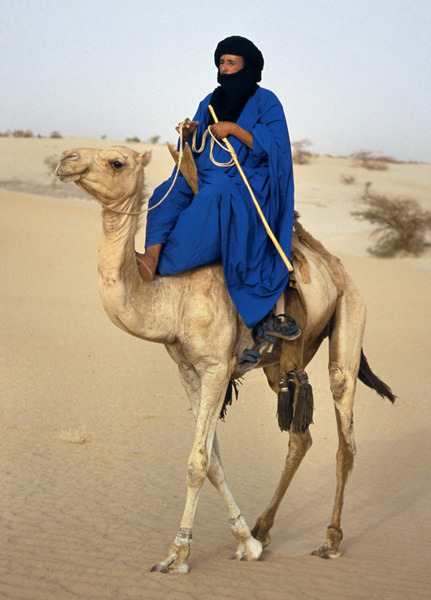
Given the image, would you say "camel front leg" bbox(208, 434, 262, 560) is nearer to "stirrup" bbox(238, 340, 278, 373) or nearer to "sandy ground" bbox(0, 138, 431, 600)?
"sandy ground" bbox(0, 138, 431, 600)

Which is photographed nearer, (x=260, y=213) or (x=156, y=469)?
(x=260, y=213)

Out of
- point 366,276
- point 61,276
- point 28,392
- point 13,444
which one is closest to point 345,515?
point 13,444

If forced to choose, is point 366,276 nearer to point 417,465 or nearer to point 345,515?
point 417,465

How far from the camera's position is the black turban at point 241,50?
5082 mm

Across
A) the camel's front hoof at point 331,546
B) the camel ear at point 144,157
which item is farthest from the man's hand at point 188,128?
the camel's front hoof at point 331,546

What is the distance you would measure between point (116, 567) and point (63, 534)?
3.04 feet

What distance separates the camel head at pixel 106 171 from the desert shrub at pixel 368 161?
146 feet

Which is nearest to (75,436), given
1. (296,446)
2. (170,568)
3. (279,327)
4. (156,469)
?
(156,469)

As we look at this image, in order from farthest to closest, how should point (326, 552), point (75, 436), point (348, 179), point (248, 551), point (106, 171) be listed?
point (348, 179)
point (75, 436)
point (326, 552)
point (248, 551)
point (106, 171)

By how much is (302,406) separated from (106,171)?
2.19 meters

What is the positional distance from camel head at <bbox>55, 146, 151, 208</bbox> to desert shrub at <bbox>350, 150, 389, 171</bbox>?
44649 mm

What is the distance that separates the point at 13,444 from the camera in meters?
8.09

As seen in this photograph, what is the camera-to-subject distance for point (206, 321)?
474 centimetres

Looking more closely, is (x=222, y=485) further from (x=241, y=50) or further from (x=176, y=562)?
(x=241, y=50)
